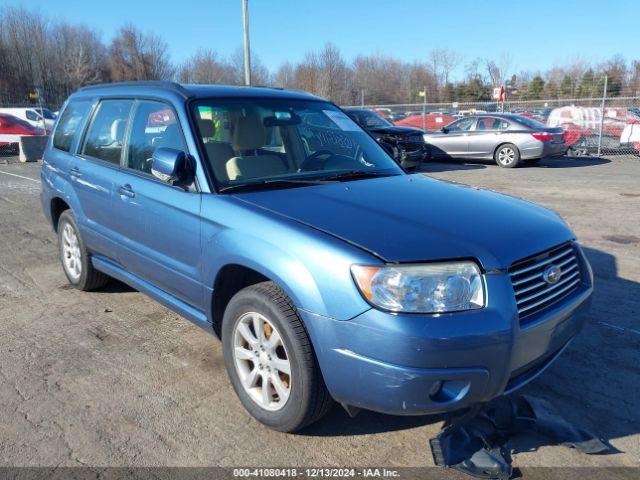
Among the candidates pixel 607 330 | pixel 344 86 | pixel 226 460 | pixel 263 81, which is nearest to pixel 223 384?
pixel 226 460

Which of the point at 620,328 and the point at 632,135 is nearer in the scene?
the point at 620,328

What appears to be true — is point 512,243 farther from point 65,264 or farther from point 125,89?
point 65,264

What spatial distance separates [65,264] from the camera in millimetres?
5105

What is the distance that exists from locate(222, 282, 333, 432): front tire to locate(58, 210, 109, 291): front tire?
2.25 metres

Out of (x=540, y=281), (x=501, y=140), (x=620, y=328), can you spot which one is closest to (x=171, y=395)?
(x=540, y=281)

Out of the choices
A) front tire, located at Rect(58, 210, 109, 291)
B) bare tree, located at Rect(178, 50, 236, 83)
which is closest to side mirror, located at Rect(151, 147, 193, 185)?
front tire, located at Rect(58, 210, 109, 291)

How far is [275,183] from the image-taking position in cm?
329

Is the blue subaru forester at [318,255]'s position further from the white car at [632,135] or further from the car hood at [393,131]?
the white car at [632,135]

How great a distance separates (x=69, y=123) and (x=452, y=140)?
41.0 ft

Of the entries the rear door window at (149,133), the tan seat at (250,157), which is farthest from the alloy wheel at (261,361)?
the rear door window at (149,133)

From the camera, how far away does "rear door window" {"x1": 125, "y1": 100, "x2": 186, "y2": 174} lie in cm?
357

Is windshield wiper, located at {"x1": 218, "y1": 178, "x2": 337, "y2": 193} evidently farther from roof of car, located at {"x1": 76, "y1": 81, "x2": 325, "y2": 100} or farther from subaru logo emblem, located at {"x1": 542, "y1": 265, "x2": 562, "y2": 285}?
subaru logo emblem, located at {"x1": 542, "y1": 265, "x2": 562, "y2": 285}

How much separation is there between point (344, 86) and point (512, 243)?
161 ft

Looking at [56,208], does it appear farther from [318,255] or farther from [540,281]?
[540,281]
